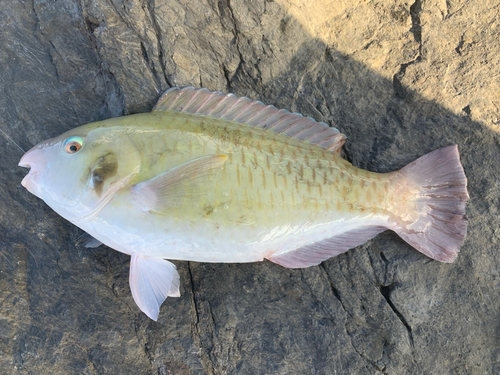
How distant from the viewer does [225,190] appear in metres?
2.11

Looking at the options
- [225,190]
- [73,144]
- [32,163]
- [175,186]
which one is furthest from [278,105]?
[32,163]

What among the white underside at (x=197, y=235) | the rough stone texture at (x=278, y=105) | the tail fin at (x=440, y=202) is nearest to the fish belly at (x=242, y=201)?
the white underside at (x=197, y=235)

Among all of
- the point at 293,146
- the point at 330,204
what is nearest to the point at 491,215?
the point at 330,204

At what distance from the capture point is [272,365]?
2.33 meters

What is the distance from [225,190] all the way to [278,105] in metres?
0.85

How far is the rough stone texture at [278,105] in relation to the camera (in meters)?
2.36

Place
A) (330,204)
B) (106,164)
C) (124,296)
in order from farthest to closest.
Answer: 1. (124,296)
2. (330,204)
3. (106,164)

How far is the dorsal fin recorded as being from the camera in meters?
2.28

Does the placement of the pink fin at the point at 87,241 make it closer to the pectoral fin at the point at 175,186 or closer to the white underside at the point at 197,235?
the white underside at the point at 197,235

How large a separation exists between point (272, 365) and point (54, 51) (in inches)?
104

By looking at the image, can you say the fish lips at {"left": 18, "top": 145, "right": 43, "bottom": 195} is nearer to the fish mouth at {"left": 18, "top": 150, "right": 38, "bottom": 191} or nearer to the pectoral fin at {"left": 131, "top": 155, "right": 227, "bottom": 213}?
the fish mouth at {"left": 18, "top": 150, "right": 38, "bottom": 191}

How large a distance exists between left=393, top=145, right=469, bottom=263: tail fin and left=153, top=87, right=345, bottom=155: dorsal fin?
0.83m

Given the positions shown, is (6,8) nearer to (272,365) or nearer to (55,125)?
(55,125)

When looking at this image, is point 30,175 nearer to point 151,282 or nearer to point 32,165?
point 32,165
